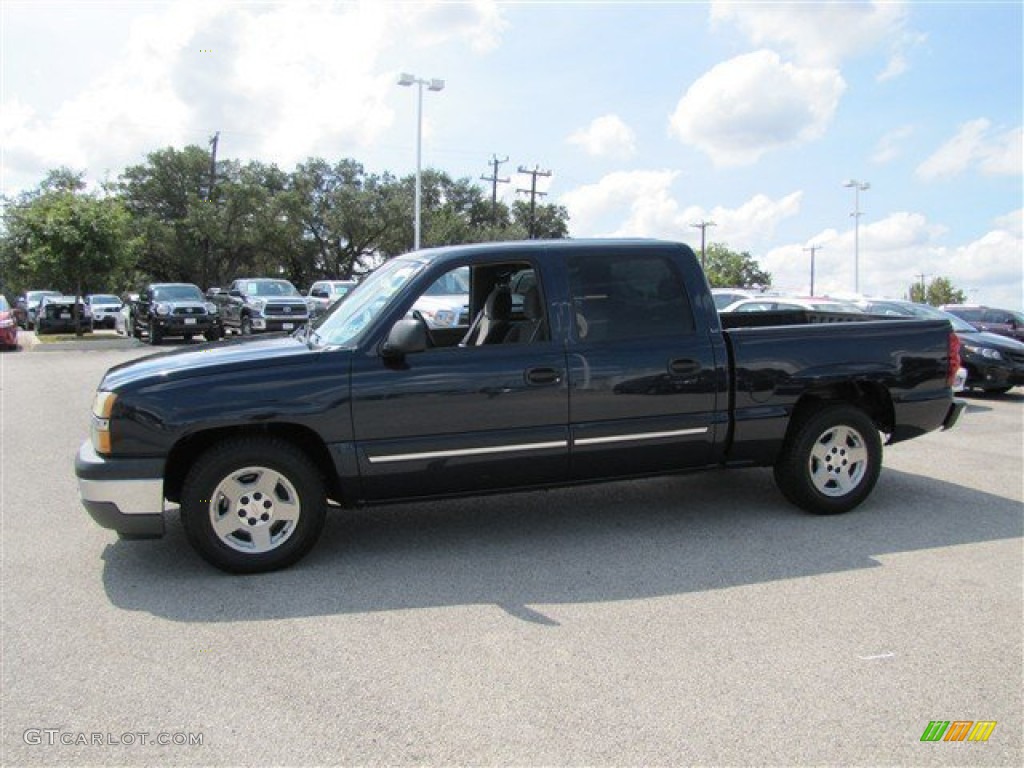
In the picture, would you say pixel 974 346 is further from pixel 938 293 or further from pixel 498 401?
pixel 938 293

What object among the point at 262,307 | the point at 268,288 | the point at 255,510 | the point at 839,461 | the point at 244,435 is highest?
the point at 268,288

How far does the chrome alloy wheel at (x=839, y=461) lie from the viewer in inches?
231

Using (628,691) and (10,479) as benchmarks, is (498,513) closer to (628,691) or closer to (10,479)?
(628,691)

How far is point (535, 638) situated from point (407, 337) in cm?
180

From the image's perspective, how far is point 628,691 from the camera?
11.3 feet

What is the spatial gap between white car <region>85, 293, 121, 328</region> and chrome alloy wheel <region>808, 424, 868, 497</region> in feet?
101

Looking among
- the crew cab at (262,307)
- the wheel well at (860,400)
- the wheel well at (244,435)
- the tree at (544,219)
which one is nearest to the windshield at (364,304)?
the wheel well at (244,435)

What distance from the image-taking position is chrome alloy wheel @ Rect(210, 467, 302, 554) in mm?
4727

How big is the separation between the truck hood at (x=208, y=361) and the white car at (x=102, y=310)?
29.1 metres

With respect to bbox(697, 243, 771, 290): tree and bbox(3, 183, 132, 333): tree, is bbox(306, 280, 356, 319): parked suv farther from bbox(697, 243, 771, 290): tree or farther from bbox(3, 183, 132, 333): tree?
bbox(697, 243, 771, 290): tree

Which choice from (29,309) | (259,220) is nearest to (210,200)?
(259,220)

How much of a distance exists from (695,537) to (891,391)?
1.89 meters
